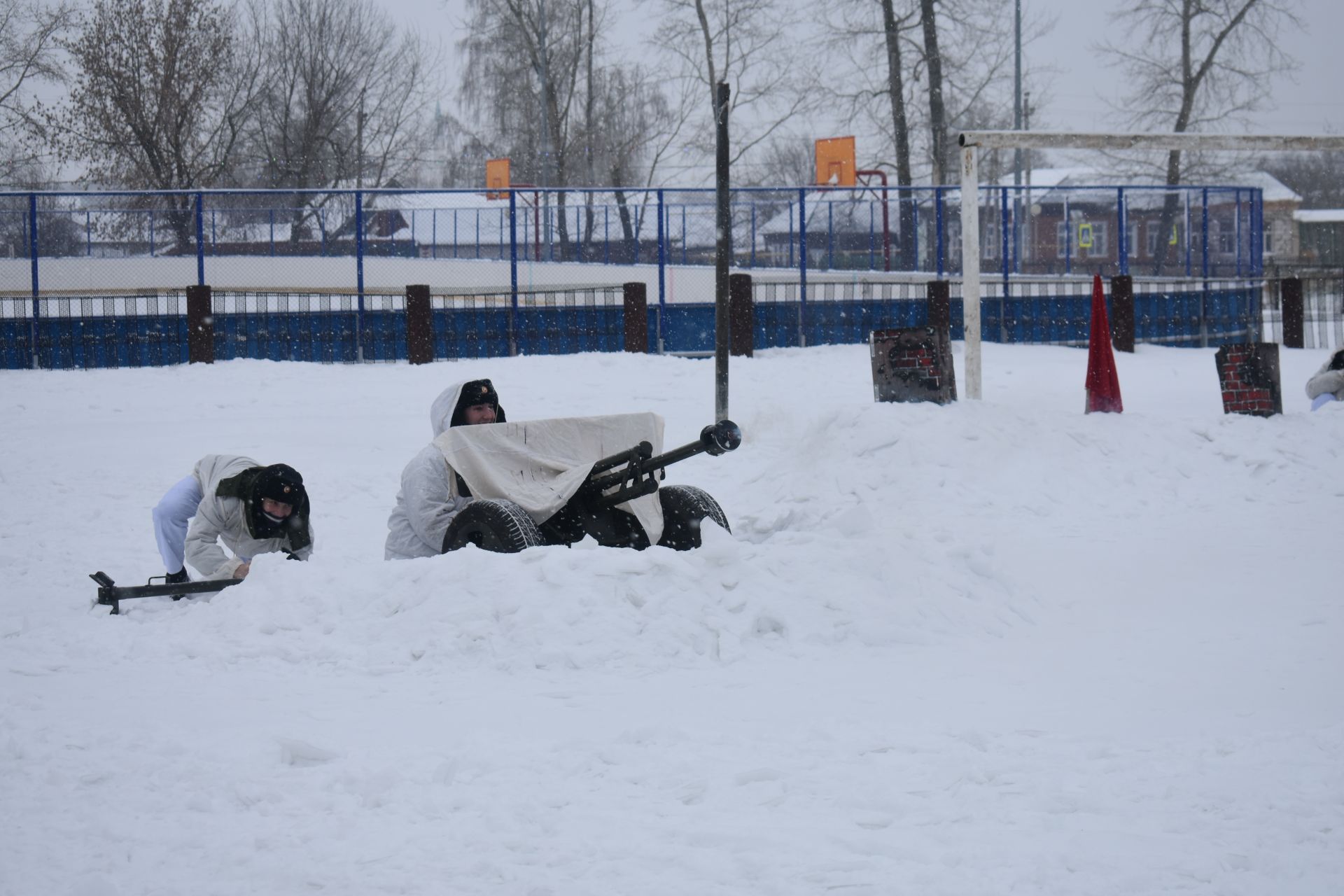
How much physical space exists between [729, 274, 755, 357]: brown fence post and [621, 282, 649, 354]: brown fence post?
1.22 m

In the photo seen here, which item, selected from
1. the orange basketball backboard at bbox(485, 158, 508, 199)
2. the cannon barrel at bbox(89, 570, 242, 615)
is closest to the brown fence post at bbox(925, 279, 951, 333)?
the cannon barrel at bbox(89, 570, 242, 615)

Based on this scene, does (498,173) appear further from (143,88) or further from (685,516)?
(685,516)

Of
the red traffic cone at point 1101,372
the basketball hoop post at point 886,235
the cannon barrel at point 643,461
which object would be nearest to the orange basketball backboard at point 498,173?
the basketball hoop post at point 886,235

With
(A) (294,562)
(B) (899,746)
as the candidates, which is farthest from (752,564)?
(A) (294,562)

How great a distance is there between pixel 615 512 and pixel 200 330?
11170mm

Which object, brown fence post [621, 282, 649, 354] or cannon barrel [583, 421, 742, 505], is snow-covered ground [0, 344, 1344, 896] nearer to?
cannon barrel [583, 421, 742, 505]

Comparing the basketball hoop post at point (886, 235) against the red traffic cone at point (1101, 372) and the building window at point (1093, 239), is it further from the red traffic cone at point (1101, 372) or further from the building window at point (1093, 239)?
the red traffic cone at point (1101, 372)

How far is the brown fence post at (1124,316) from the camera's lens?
19359 millimetres

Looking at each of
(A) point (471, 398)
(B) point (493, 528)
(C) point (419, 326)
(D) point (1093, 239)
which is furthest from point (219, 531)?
(D) point (1093, 239)

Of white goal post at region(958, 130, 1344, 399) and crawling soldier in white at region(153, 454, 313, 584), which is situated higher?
A: white goal post at region(958, 130, 1344, 399)

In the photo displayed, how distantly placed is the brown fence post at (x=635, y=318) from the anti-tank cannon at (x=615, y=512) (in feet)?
33.5

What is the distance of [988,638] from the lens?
5.97 m

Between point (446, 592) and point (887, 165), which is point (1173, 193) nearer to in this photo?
point (887, 165)

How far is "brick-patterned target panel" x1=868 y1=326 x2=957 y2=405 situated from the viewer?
33.6ft
